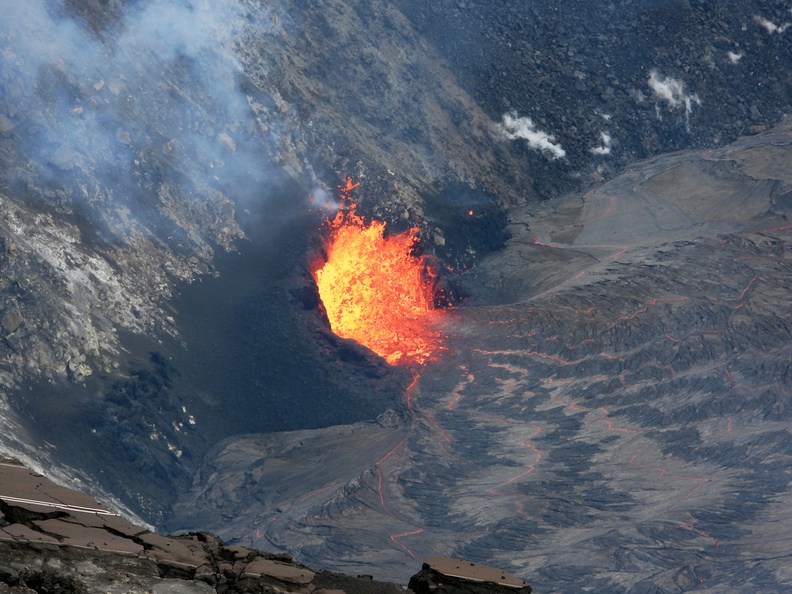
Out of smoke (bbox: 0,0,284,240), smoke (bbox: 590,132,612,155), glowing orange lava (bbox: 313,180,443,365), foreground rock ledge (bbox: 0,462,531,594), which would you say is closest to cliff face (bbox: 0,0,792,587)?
smoke (bbox: 0,0,284,240)

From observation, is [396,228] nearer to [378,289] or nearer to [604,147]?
[378,289]

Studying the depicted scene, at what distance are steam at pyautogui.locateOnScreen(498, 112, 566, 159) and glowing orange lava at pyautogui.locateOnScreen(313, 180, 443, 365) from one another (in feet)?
27.1

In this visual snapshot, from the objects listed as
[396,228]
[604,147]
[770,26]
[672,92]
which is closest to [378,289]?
[396,228]

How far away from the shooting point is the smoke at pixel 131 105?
32312 millimetres

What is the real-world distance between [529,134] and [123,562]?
36802mm

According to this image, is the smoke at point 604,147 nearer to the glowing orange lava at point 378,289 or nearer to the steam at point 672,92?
the steam at point 672,92

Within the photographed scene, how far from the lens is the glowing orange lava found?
3600cm

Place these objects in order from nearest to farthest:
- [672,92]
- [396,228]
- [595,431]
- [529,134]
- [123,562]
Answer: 1. [123,562]
2. [595,431]
3. [396,228]
4. [529,134]
5. [672,92]

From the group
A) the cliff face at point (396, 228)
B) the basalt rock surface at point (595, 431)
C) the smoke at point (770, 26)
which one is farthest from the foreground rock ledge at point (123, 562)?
the smoke at point (770, 26)

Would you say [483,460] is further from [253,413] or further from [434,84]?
[434,84]

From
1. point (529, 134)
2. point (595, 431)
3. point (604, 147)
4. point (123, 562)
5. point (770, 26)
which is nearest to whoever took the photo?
point (123, 562)

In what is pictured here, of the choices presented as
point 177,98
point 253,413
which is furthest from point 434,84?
point 253,413

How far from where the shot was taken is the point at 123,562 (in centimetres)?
1012

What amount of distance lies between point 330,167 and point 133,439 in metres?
14.0
